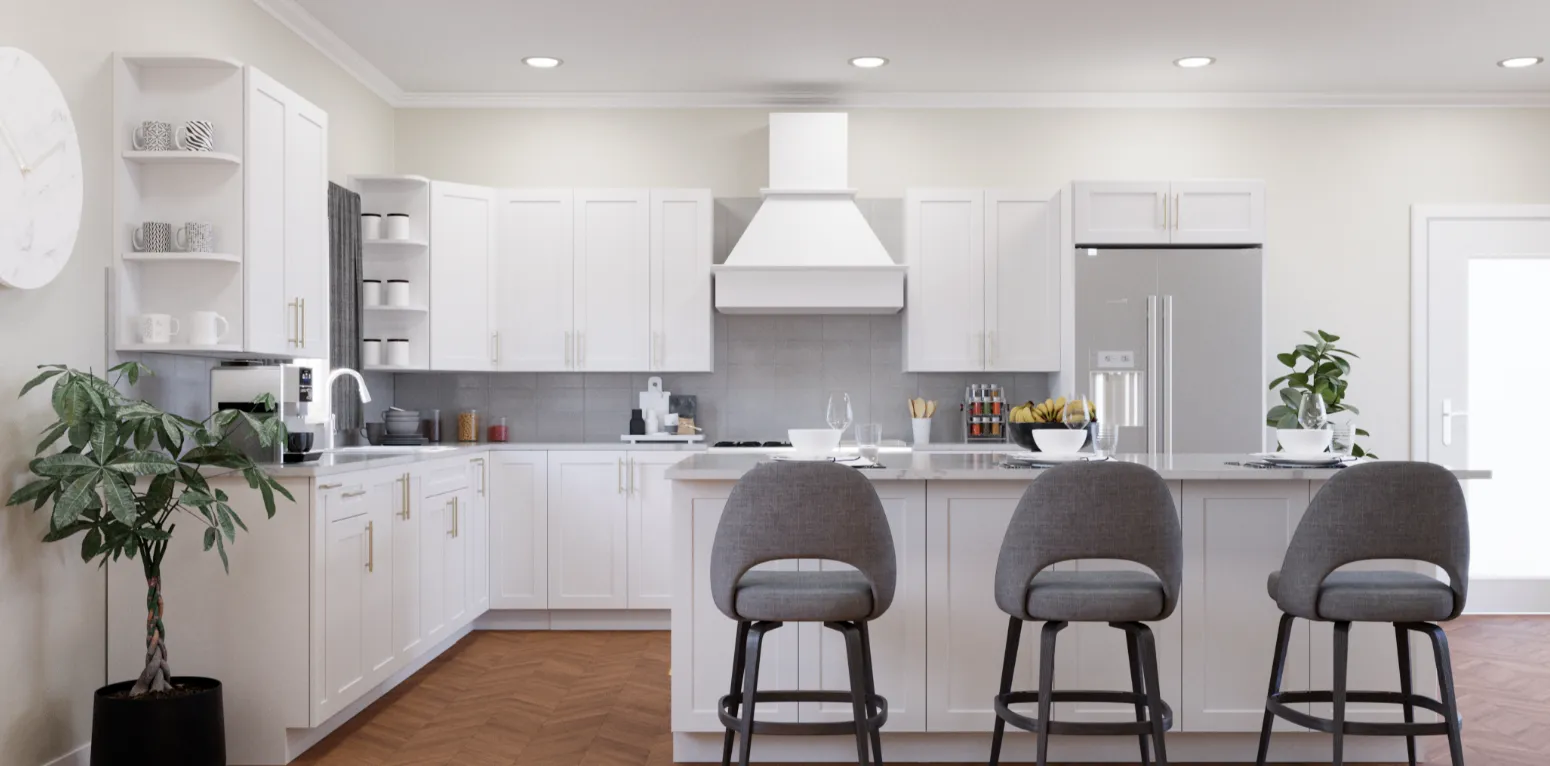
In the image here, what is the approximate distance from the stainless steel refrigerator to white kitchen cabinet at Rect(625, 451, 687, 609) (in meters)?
2.04

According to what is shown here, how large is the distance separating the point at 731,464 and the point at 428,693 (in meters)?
1.67

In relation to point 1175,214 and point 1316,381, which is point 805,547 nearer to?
point 1175,214

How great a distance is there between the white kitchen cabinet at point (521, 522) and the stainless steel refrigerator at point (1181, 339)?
2570mm

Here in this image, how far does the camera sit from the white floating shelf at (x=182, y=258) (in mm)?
3395

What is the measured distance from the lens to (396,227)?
17.2ft

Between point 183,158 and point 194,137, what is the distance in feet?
0.24

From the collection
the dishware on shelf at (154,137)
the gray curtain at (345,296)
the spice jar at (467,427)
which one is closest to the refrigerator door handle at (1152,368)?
the spice jar at (467,427)

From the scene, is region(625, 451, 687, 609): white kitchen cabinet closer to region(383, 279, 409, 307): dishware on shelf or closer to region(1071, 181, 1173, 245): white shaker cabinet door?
region(383, 279, 409, 307): dishware on shelf

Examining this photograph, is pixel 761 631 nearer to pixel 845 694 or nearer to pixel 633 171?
pixel 845 694

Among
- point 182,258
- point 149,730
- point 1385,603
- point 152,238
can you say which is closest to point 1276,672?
point 1385,603

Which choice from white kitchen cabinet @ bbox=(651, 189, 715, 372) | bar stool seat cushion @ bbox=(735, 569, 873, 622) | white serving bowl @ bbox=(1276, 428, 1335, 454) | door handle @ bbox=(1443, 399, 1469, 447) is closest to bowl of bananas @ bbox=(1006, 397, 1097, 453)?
white serving bowl @ bbox=(1276, 428, 1335, 454)

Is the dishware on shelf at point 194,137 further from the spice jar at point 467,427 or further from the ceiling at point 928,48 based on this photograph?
the spice jar at point 467,427

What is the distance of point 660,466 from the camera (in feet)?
17.5

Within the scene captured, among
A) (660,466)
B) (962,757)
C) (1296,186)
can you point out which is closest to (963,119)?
(1296,186)
